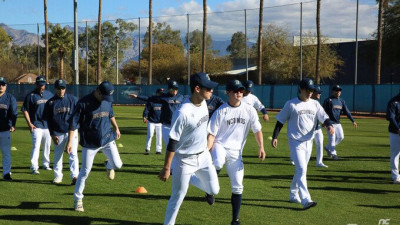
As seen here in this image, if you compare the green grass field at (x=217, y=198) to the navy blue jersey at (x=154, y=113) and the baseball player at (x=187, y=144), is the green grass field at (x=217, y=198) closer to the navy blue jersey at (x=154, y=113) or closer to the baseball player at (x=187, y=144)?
the baseball player at (x=187, y=144)

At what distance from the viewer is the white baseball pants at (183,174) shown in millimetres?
6609

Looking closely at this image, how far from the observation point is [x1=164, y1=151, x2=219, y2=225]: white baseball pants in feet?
21.7

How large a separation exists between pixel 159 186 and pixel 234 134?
11.1 ft

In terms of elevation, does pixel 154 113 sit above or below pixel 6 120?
below

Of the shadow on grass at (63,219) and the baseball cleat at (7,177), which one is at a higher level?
the shadow on grass at (63,219)

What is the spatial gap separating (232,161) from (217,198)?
79.4 inches

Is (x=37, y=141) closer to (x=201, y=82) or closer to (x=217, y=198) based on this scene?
(x=217, y=198)

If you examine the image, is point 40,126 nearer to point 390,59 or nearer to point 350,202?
point 350,202

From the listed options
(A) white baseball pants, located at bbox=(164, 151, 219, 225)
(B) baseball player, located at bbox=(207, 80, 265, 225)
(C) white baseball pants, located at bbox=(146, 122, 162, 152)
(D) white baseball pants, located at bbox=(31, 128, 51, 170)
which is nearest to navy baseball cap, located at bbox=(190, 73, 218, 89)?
(A) white baseball pants, located at bbox=(164, 151, 219, 225)

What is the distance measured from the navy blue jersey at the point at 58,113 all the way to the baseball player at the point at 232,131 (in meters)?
4.08

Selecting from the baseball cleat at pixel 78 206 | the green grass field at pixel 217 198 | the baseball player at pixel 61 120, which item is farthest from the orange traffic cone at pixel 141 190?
the baseball cleat at pixel 78 206

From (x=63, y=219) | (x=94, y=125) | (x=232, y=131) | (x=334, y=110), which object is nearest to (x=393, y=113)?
(x=334, y=110)

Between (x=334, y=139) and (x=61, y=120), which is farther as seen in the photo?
(x=334, y=139)

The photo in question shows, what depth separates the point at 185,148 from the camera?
21.9 feet
